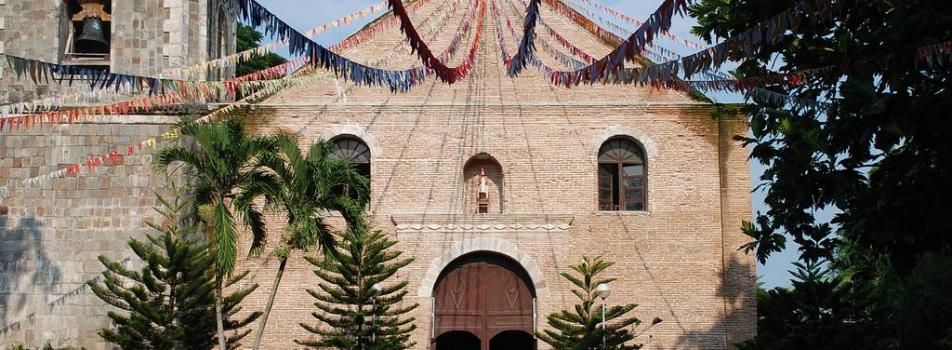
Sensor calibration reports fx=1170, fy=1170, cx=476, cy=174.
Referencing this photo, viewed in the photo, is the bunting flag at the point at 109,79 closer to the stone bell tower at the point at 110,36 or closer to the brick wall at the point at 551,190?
the stone bell tower at the point at 110,36

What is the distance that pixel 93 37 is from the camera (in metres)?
19.3

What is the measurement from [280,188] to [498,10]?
6069mm

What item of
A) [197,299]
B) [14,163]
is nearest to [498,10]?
[197,299]

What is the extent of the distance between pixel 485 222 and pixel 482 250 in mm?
483

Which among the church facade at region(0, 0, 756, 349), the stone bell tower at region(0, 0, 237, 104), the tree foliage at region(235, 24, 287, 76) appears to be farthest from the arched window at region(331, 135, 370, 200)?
the tree foliage at region(235, 24, 287, 76)

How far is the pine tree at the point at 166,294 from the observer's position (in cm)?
1800

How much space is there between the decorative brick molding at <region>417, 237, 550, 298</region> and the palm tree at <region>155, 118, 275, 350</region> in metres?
3.95

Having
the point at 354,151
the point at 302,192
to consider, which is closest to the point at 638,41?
the point at 302,192

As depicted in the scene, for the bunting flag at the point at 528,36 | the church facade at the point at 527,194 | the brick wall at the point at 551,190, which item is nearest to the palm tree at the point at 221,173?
the church facade at the point at 527,194

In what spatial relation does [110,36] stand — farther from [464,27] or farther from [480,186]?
[480,186]

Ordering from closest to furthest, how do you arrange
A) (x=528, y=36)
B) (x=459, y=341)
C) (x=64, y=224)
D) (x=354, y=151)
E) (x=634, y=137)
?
(x=528, y=36) < (x=64, y=224) < (x=634, y=137) < (x=354, y=151) < (x=459, y=341)

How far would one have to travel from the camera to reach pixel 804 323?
60.4ft

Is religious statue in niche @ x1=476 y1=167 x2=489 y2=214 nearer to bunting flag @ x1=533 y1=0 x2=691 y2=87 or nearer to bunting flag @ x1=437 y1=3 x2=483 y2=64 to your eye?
bunting flag @ x1=437 y1=3 x2=483 y2=64

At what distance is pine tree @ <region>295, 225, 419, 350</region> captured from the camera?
18844 mm
